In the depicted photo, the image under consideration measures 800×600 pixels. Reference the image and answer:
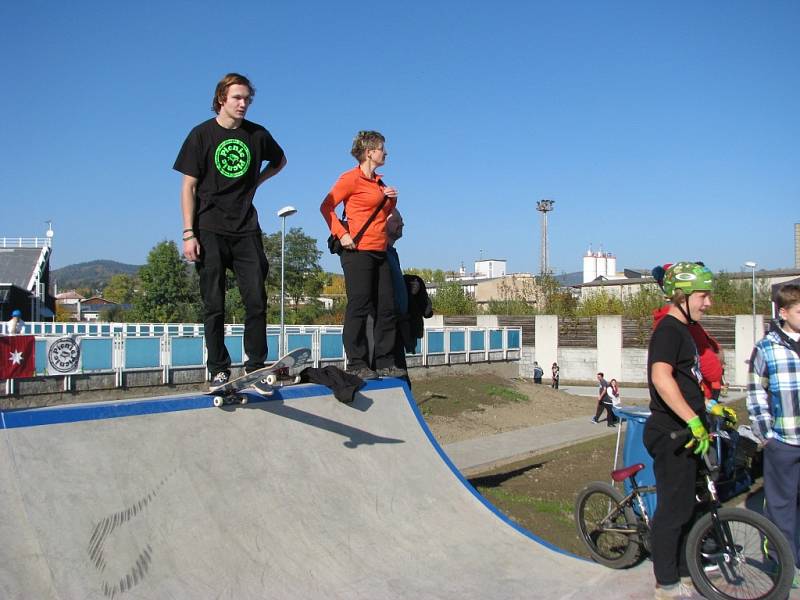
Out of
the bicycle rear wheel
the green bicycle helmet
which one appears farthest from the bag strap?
the bicycle rear wheel

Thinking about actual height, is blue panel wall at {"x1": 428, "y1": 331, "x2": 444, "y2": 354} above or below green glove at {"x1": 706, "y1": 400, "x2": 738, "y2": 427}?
below

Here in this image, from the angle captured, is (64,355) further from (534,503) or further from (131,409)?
(131,409)

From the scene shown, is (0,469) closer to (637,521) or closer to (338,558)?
(338,558)

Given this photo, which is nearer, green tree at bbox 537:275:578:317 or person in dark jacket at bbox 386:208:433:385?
person in dark jacket at bbox 386:208:433:385

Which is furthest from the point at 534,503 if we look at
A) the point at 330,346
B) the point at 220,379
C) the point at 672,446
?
the point at 330,346

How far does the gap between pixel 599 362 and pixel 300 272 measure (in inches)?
1652

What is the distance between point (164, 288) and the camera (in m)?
63.0

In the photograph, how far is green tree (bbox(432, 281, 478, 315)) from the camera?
161 feet

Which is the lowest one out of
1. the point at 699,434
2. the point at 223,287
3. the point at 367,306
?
the point at 699,434

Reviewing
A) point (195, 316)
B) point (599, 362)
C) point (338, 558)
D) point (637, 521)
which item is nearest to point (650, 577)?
point (637, 521)

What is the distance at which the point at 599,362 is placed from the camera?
3709 centimetres

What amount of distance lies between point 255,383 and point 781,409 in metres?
3.33

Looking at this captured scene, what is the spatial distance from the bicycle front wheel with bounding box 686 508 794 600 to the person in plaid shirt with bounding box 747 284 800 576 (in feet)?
2.68

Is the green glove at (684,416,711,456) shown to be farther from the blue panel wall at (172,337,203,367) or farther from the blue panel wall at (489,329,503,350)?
the blue panel wall at (489,329,503,350)
